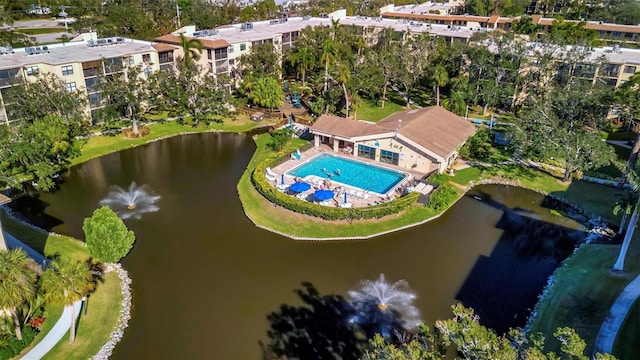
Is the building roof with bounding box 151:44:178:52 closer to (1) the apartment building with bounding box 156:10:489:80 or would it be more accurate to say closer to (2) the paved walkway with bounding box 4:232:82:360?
(1) the apartment building with bounding box 156:10:489:80

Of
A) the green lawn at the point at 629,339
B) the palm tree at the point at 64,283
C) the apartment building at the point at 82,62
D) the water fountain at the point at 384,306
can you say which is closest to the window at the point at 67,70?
the apartment building at the point at 82,62

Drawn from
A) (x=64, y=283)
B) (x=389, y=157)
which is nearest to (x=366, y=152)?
(x=389, y=157)

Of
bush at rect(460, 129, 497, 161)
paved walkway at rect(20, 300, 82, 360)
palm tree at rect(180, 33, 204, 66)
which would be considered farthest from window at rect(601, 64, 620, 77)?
paved walkway at rect(20, 300, 82, 360)

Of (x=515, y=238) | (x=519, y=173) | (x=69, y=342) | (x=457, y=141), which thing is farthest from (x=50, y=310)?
(x=519, y=173)

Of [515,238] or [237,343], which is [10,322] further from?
[515,238]

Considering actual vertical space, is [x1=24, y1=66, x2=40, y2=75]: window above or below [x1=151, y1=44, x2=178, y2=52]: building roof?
below

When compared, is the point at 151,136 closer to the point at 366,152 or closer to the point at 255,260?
the point at 366,152
